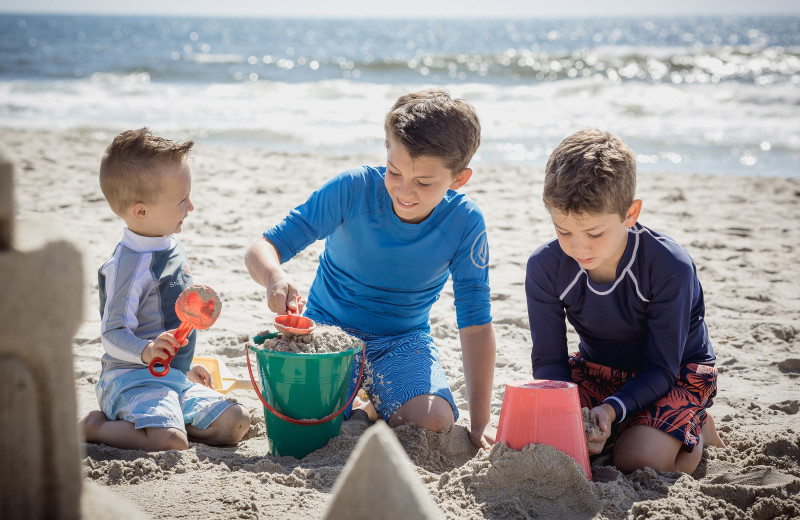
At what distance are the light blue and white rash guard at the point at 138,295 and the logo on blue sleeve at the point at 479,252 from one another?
1044 mm

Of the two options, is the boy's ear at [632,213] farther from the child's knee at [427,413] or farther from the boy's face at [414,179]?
the child's knee at [427,413]

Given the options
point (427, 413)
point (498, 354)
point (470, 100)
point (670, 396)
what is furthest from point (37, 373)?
point (470, 100)

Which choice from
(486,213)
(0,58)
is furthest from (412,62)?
(486,213)

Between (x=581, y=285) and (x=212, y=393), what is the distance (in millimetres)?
1349

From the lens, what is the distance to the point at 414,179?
245cm

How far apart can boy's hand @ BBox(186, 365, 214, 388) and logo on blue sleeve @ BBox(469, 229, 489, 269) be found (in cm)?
109

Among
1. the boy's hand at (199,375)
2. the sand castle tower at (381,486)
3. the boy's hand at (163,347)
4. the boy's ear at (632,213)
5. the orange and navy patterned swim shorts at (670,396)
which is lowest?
the boy's hand at (199,375)

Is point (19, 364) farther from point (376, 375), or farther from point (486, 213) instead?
point (486, 213)

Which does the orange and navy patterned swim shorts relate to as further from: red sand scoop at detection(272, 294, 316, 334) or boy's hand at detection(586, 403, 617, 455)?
red sand scoop at detection(272, 294, 316, 334)

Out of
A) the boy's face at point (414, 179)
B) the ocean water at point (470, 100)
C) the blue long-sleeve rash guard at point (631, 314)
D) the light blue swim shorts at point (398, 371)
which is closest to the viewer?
the blue long-sleeve rash guard at point (631, 314)

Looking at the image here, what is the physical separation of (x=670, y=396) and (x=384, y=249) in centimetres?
113

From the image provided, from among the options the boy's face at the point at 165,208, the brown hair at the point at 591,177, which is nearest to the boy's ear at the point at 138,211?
the boy's face at the point at 165,208

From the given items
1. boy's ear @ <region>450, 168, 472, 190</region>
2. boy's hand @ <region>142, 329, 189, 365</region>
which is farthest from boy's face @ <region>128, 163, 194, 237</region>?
boy's ear @ <region>450, 168, 472, 190</region>

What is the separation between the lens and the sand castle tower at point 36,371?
1.02m
